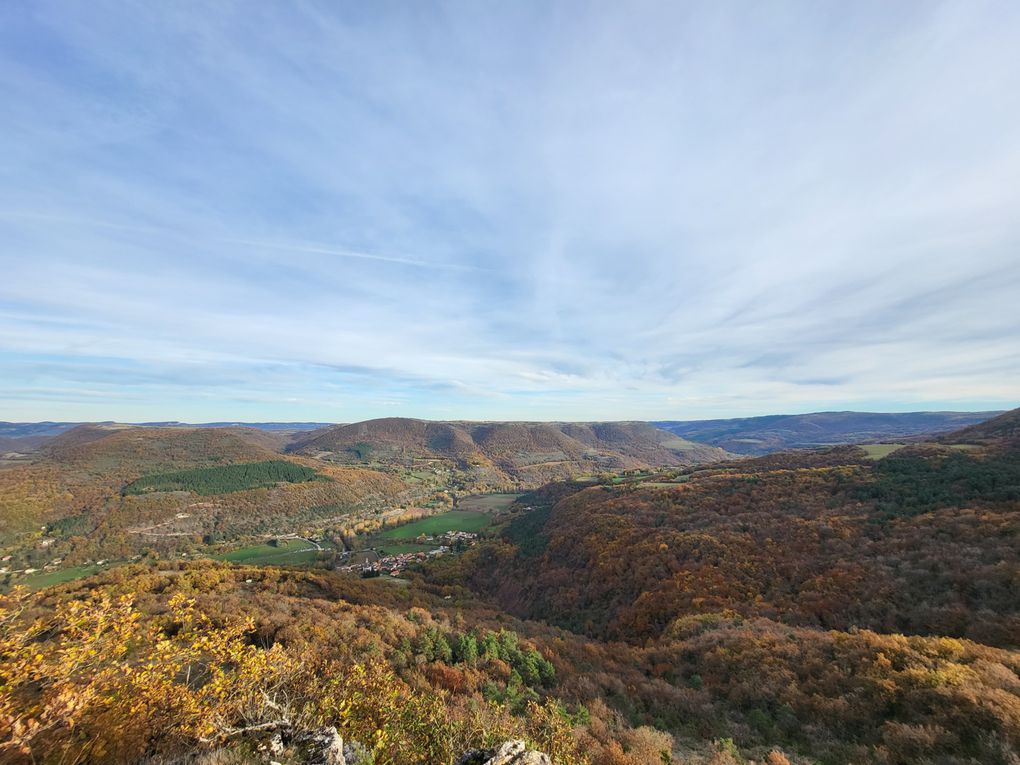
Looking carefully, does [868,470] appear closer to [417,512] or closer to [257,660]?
[257,660]

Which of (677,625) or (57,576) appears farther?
(57,576)

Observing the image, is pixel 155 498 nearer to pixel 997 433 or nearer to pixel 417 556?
pixel 417 556

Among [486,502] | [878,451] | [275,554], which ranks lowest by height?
[275,554]

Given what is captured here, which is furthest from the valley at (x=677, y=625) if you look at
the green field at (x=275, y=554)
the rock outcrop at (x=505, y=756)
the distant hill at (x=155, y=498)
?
the distant hill at (x=155, y=498)

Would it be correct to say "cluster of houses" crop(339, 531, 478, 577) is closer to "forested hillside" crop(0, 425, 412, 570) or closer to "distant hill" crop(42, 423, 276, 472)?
"forested hillside" crop(0, 425, 412, 570)

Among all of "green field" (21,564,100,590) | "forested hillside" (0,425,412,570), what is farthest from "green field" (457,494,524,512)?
"green field" (21,564,100,590)

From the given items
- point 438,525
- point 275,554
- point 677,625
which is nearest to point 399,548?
point 438,525
